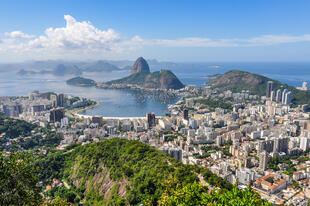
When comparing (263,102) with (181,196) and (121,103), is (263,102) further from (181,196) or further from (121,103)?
(181,196)

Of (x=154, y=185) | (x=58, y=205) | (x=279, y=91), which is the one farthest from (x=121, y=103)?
(x=58, y=205)

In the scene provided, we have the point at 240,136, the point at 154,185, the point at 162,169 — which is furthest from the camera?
the point at 240,136

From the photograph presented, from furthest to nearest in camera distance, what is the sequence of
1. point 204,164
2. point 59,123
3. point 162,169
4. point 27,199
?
1. point 59,123
2. point 204,164
3. point 162,169
4. point 27,199

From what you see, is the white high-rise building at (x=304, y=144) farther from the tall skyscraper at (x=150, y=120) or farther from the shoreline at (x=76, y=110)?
the shoreline at (x=76, y=110)

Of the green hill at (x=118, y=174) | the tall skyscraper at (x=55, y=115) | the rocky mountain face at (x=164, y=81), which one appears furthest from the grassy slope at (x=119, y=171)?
the rocky mountain face at (x=164, y=81)

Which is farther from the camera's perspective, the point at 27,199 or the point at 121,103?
the point at 121,103

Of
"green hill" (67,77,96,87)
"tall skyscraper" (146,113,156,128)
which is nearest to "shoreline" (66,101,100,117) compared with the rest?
"tall skyscraper" (146,113,156,128)

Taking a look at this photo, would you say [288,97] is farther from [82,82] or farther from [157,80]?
[82,82]
